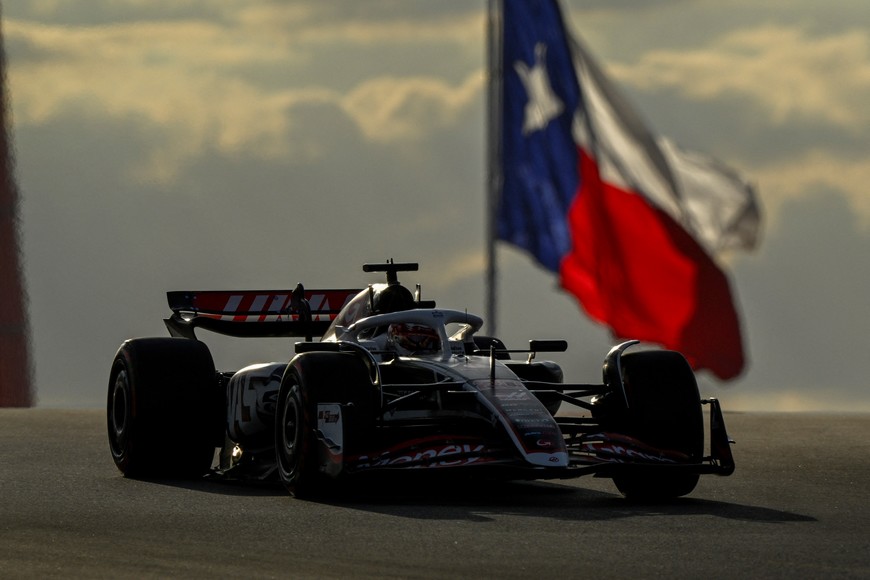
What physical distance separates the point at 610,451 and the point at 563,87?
15936 mm

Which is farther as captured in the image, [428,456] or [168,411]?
[168,411]

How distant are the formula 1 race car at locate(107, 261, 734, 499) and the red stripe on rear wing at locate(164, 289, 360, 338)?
1341 mm

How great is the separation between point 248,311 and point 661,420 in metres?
4.85

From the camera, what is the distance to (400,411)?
1270 centimetres

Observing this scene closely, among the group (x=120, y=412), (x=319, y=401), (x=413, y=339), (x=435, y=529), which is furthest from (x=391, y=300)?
(x=435, y=529)

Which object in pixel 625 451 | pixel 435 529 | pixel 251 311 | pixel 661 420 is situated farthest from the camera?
pixel 251 311

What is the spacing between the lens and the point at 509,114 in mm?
28078

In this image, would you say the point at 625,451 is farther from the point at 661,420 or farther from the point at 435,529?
the point at 435,529

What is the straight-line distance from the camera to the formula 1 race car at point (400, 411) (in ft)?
38.7

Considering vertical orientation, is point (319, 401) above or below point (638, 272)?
above

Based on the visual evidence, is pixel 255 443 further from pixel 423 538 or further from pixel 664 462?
pixel 423 538

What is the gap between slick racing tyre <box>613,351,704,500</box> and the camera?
12359mm

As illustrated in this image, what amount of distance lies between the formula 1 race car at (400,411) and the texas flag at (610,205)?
1135cm

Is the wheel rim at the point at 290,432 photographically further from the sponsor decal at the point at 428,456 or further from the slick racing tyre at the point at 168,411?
the slick racing tyre at the point at 168,411
